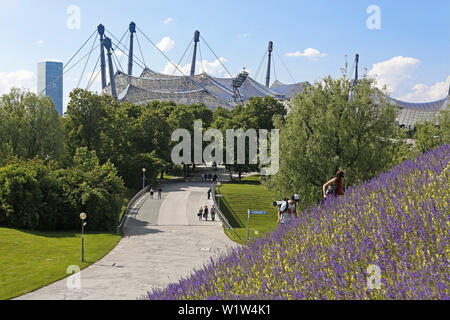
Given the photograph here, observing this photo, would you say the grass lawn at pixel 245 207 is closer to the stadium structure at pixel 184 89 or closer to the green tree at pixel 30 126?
the green tree at pixel 30 126

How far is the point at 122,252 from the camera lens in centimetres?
2780

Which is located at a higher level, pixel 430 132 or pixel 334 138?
pixel 430 132

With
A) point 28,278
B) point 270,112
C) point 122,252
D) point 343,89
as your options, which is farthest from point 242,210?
point 270,112

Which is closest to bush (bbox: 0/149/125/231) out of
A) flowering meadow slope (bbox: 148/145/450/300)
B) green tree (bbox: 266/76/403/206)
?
green tree (bbox: 266/76/403/206)

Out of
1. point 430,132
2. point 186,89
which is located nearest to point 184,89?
point 186,89

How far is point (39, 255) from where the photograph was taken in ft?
83.5

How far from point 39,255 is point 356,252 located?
22.9 m

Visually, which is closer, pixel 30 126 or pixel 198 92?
pixel 30 126

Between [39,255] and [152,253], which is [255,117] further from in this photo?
[39,255]

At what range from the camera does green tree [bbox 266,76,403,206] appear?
79.6ft

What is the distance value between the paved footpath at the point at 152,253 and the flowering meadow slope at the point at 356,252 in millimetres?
2645

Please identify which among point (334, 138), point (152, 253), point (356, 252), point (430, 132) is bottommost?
point (152, 253)

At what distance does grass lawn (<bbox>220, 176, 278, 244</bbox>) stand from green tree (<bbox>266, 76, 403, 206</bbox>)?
954 cm
